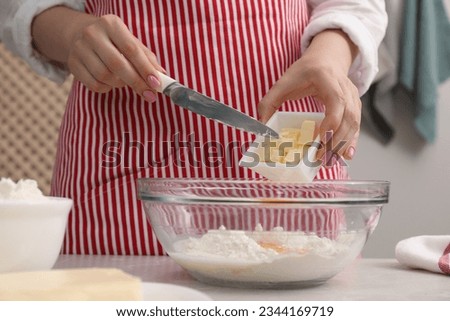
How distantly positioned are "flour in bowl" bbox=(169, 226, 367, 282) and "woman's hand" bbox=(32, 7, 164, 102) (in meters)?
0.21

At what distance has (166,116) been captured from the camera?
82 centimetres

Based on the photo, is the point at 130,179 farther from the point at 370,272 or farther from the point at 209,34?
the point at 370,272

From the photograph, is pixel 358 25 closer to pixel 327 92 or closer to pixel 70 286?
pixel 327 92

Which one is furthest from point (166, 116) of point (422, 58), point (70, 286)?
point (422, 58)

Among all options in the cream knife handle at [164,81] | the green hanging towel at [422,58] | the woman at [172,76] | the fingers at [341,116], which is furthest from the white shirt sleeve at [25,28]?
the green hanging towel at [422,58]

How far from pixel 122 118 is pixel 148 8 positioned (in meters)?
0.13

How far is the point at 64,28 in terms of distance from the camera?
807mm

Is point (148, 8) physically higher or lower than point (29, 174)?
higher

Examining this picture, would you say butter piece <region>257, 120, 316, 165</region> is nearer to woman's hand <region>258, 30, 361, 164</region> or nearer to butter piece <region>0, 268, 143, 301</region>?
woman's hand <region>258, 30, 361, 164</region>

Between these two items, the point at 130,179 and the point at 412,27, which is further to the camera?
the point at 412,27

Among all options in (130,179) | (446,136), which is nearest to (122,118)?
(130,179)

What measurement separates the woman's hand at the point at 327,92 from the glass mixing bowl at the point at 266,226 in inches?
5.9

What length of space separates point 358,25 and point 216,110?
0.30 m
